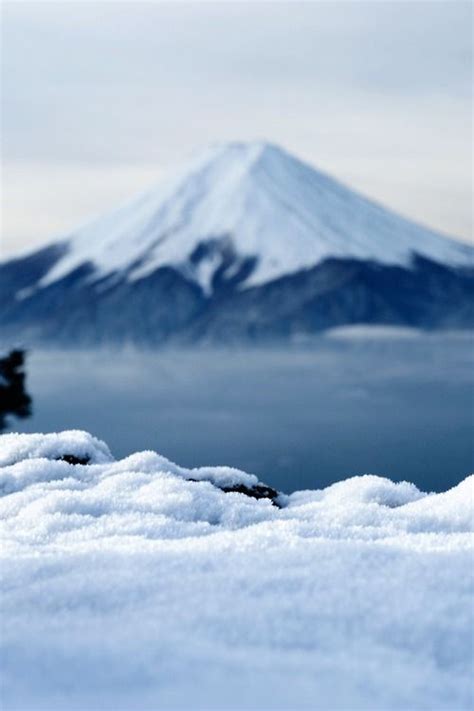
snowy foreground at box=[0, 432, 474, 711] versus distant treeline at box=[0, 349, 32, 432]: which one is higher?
distant treeline at box=[0, 349, 32, 432]

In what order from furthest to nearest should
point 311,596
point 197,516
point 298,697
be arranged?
point 197,516
point 311,596
point 298,697

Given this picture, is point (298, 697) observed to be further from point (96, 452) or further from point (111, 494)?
point (96, 452)

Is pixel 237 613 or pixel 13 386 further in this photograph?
pixel 13 386

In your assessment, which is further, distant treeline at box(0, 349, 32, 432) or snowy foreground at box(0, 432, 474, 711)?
distant treeline at box(0, 349, 32, 432)

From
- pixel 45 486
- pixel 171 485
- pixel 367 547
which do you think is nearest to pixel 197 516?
pixel 171 485
